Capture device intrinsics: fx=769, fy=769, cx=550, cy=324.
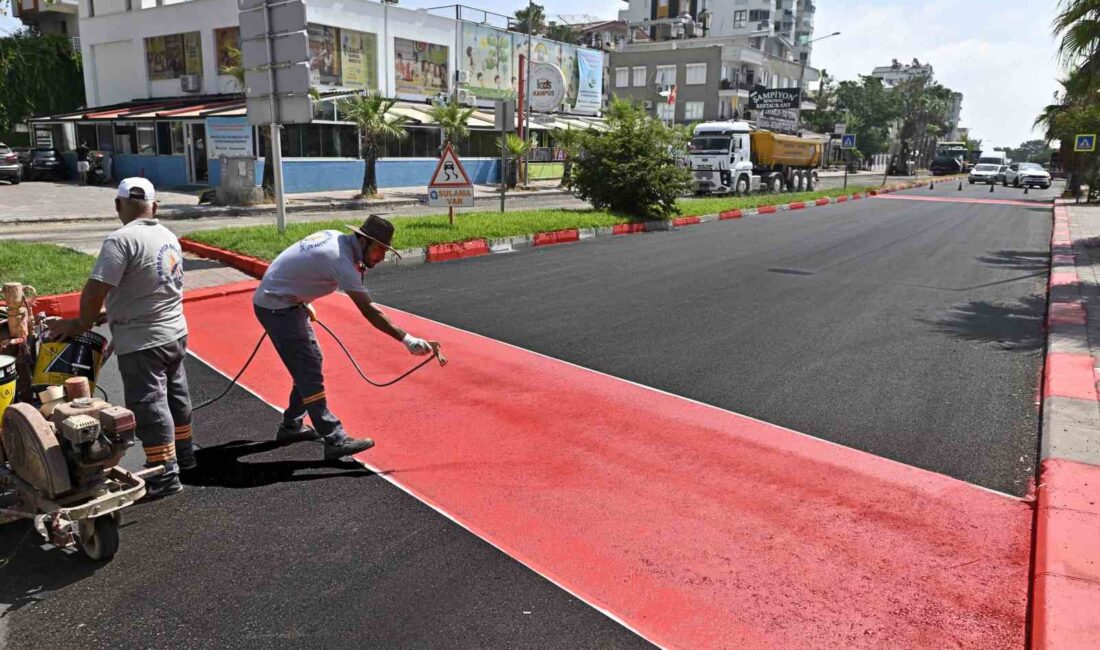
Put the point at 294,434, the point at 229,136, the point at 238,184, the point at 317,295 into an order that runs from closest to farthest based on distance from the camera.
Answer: the point at 317,295 → the point at 294,434 → the point at 238,184 → the point at 229,136

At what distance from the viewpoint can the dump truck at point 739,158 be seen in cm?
3319

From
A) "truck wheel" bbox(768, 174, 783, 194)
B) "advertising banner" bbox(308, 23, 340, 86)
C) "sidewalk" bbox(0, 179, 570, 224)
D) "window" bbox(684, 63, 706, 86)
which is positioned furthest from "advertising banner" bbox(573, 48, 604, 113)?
"window" bbox(684, 63, 706, 86)

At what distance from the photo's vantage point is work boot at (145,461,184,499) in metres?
4.19

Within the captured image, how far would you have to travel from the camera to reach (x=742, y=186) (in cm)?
3450

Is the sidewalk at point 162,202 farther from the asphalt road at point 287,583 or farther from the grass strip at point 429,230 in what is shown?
the asphalt road at point 287,583

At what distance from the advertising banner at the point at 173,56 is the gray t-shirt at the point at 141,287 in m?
32.7

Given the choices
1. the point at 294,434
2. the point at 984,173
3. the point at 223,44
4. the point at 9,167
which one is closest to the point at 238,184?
the point at 9,167

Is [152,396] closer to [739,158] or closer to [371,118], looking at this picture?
[371,118]

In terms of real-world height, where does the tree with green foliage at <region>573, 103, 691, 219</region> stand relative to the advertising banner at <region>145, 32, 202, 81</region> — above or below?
below

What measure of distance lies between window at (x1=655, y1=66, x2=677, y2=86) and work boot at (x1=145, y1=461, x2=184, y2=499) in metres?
66.6

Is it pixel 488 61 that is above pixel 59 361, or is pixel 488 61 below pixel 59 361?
above

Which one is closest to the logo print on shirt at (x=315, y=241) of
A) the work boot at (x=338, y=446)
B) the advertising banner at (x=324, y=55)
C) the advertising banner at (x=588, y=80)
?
the work boot at (x=338, y=446)

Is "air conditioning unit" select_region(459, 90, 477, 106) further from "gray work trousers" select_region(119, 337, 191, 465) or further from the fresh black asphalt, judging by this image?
"gray work trousers" select_region(119, 337, 191, 465)

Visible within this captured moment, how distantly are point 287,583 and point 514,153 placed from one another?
31.2 m
